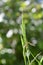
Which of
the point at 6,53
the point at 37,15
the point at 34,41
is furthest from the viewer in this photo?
the point at 37,15

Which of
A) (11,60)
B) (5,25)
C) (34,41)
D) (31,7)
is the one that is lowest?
(11,60)

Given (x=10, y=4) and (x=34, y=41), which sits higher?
(x=10, y=4)

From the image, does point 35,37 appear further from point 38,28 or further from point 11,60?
point 11,60

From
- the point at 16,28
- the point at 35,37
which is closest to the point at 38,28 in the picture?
the point at 35,37

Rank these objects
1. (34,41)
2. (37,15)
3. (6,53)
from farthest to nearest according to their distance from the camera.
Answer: (37,15) < (34,41) < (6,53)

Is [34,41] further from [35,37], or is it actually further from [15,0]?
[15,0]

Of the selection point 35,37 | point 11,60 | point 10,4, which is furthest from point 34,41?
point 10,4

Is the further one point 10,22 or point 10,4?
point 10,4
